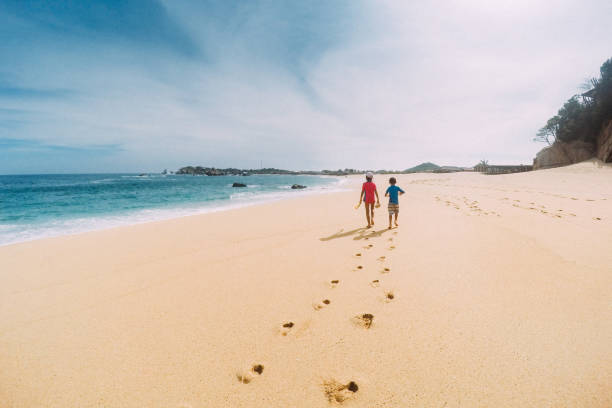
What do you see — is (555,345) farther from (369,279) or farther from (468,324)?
(369,279)

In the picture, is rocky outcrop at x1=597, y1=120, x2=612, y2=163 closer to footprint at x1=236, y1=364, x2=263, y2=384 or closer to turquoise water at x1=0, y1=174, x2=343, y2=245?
turquoise water at x1=0, y1=174, x2=343, y2=245

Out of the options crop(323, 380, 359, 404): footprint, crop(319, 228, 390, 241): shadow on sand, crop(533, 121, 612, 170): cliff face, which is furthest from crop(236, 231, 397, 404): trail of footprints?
crop(533, 121, 612, 170): cliff face

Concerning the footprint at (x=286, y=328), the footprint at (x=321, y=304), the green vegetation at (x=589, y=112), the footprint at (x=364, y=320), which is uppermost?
the green vegetation at (x=589, y=112)

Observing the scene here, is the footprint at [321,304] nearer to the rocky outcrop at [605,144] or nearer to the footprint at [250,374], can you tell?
the footprint at [250,374]

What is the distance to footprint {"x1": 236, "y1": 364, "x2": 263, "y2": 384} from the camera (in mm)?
2033

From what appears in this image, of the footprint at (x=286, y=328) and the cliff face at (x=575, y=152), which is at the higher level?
the cliff face at (x=575, y=152)

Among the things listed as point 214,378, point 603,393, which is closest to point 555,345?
point 603,393

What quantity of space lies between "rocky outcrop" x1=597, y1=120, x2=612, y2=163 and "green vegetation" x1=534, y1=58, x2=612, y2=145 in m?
1.31

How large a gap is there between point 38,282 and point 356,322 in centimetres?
577

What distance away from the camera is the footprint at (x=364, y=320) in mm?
2637

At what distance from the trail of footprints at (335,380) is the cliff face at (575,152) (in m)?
34.1

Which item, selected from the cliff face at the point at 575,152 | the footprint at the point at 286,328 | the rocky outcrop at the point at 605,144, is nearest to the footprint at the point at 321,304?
the footprint at the point at 286,328

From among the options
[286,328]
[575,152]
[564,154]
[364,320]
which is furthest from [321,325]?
[564,154]

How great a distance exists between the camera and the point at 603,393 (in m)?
1.75
